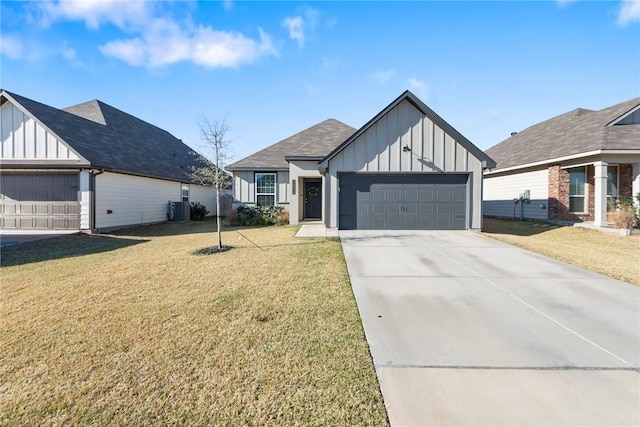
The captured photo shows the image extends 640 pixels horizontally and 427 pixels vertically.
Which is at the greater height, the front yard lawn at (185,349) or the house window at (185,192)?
the house window at (185,192)

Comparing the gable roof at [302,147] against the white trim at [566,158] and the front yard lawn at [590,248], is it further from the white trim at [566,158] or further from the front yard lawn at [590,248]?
the white trim at [566,158]

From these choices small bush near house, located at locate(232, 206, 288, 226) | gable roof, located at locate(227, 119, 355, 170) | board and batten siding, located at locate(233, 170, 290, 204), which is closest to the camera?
small bush near house, located at locate(232, 206, 288, 226)

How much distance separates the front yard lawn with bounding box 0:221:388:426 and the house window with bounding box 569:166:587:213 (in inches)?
546

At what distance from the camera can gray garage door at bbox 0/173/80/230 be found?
458 inches

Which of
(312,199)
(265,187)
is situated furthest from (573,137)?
(265,187)

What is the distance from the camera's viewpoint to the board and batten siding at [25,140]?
1158 centimetres

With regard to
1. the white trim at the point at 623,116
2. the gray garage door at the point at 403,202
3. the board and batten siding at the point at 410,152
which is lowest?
the gray garage door at the point at 403,202

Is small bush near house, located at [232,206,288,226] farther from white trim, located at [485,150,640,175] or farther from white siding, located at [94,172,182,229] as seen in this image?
white trim, located at [485,150,640,175]

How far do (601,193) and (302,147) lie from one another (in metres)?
13.7

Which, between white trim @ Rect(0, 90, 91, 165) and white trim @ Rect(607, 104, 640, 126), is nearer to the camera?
white trim @ Rect(0, 90, 91, 165)

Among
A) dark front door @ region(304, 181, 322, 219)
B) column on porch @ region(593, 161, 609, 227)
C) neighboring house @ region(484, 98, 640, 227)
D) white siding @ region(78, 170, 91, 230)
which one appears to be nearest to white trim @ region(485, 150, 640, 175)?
neighboring house @ region(484, 98, 640, 227)

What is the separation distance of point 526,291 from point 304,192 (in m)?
12.7

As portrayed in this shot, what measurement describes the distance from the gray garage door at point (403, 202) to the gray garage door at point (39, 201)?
1118 cm

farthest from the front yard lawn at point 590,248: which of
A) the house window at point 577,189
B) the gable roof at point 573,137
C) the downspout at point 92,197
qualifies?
the downspout at point 92,197
